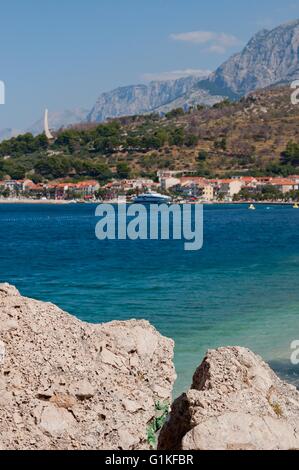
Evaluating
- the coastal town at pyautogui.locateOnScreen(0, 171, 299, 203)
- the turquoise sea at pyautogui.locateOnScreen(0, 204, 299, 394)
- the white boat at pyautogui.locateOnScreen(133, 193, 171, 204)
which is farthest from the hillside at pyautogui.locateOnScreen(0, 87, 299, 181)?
the turquoise sea at pyautogui.locateOnScreen(0, 204, 299, 394)

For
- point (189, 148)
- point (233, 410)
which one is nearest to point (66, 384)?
point (233, 410)

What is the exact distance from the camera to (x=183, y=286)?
26234mm

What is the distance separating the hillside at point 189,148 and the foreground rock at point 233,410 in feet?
444

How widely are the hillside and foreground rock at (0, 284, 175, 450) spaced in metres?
136

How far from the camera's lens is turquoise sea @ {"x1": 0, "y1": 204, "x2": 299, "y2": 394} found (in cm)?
1599

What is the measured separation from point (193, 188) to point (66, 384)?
129950mm

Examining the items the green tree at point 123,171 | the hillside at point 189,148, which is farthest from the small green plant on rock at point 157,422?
the green tree at point 123,171

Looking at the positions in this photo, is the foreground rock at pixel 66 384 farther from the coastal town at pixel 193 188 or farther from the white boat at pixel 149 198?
the coastal town at pixel 193 188

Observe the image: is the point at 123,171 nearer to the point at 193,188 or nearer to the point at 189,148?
the point at 189,148

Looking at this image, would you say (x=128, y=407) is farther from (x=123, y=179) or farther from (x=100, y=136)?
A: (x=100, y=136)

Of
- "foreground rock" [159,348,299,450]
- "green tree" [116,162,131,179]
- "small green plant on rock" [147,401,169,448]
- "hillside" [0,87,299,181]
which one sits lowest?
"small green plant on rock" [147,401,169,448]

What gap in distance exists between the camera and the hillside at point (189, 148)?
475ft

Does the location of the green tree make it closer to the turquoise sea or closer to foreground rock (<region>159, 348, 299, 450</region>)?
the turquoise sea
